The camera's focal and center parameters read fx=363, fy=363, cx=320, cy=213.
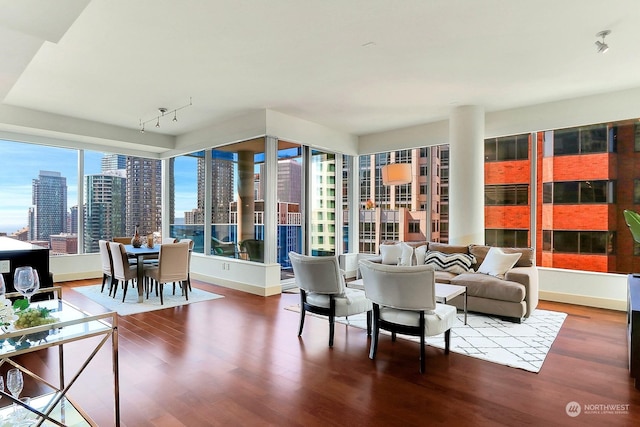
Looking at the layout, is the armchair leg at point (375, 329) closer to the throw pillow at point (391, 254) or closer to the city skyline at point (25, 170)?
the throw pillow at point (391, 254)

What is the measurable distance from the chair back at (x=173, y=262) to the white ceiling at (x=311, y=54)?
86.7 inches

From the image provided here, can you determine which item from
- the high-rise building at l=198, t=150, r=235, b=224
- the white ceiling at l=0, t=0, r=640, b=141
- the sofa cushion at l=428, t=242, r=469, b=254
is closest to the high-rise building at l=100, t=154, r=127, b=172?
the white ceiling at l=0, t=0, r=640, b=141

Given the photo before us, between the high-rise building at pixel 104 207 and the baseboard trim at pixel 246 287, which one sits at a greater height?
the high-rise building at pixel 104 207

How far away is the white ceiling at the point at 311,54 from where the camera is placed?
9.62ft

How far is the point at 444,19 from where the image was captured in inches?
123

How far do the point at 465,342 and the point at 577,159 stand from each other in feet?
12.1

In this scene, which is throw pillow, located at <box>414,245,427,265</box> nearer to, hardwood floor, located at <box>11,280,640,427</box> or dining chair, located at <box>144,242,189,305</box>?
hardwood floor, located at <box>11,280,640,427</box>

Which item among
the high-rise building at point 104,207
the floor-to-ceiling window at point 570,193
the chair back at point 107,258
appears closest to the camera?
the floor-to-ceiling window at point 570,193

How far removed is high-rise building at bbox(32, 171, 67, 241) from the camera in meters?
6.89

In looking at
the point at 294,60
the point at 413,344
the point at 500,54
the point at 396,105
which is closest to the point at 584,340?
the point at 413,344

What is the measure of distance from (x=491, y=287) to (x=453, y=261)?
92 centimetres

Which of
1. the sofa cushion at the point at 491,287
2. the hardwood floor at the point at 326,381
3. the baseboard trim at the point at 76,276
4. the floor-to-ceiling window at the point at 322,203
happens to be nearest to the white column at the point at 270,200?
the floor-to-ceiling window at the point at 322,203

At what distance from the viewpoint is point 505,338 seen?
3.86 meters

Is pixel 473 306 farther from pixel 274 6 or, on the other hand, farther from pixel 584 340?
pixel 274 6
